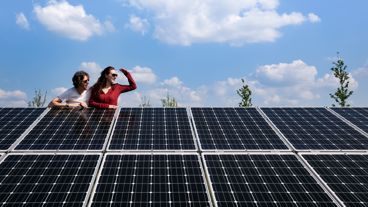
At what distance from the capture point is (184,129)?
9.26 metres

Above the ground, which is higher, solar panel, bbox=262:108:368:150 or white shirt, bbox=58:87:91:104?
white shirt, bbox=58:87:91:104

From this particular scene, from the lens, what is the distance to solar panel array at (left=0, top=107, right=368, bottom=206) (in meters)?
6.25

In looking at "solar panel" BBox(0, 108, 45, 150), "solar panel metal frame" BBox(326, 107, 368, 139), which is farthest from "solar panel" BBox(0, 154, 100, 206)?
"solar panel metal frame" BBox(326, 107, 368, 139)

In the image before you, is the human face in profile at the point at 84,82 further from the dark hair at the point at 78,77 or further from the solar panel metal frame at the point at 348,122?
the solar panel metal frame at the point at 348,122

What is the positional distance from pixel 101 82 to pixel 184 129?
3.62m

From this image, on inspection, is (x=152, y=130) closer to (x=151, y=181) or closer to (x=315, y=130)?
(x=151, y=181)

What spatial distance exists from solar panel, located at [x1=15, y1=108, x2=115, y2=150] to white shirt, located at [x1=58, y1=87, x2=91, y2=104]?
56 cm

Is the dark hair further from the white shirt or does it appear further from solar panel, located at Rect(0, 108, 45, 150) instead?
solar panel, located at Rect(0, 108, 45, 150)

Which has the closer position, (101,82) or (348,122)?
(348,122)

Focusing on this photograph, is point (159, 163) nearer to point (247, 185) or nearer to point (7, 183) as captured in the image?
point (247, 185)

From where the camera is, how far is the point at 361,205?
6125mm

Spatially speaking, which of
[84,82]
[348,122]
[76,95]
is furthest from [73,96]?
[348,122]

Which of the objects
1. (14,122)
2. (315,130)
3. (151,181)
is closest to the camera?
(151,181)

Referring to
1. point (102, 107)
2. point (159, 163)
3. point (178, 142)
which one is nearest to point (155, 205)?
point (159, 163)
